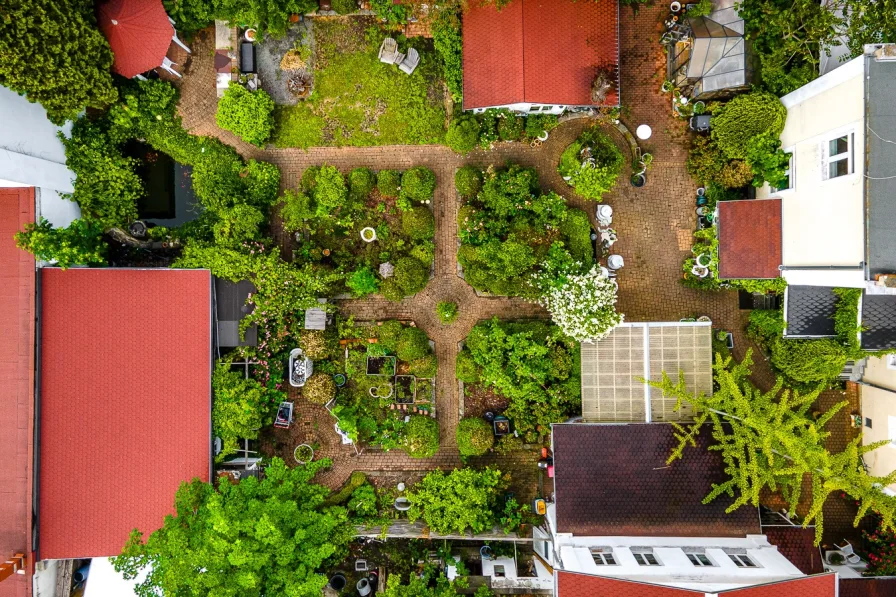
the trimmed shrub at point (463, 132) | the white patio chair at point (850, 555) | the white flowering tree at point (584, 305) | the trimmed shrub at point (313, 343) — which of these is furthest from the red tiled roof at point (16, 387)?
the white patio chair at point (850, 555)

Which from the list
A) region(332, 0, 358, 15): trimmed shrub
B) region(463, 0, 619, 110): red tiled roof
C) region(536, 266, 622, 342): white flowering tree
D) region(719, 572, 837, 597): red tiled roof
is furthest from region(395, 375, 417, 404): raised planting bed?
region(332, 0, 358, 15): trimmed shrub

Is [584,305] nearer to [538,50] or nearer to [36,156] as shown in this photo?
[538,50]

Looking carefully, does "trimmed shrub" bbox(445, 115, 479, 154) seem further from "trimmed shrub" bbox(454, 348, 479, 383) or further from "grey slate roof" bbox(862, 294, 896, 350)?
"grey slate roof" bbox(862, 294, 896, 350)

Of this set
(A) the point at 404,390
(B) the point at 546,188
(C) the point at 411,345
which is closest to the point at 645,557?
(A) the point at 404,390

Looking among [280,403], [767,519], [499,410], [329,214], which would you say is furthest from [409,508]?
[767,519]

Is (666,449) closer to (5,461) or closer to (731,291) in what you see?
(731,291)

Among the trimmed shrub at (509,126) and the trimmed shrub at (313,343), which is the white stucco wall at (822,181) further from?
the trimmed shrub at (313,343)

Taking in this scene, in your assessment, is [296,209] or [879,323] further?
[296,209]
